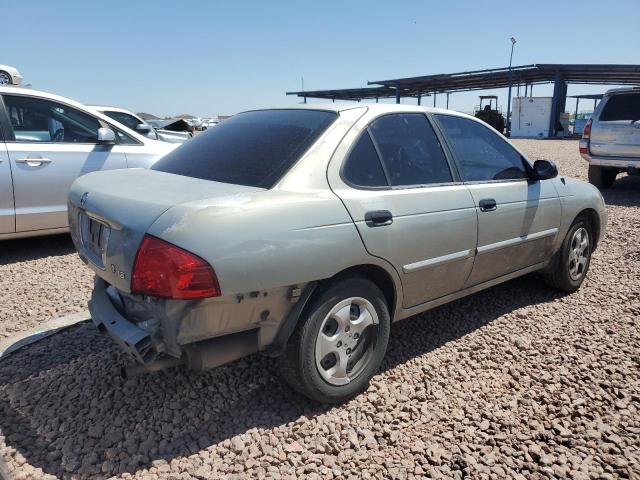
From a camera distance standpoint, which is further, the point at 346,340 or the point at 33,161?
the point at 33,161

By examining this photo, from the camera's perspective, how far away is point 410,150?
3062mm

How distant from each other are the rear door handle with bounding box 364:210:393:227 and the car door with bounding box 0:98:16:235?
4.09 meters

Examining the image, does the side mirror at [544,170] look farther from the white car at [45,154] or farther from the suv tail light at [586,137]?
the suv tail light at [586,137]

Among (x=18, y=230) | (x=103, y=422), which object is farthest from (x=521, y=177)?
(x=18, y=230)

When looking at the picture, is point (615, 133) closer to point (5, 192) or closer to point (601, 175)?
point (601, 175)

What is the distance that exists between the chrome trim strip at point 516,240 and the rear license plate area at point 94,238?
2.29 meters

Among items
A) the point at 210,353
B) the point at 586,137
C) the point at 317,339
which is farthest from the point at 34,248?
the point at 586,137

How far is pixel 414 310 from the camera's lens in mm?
3029

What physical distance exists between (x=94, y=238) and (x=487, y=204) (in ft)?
7.91

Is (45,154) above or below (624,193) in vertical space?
above

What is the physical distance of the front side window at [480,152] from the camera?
3.36 metres

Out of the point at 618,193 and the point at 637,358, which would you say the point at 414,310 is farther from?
the point at 618,193

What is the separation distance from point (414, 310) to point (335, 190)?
0.99 m

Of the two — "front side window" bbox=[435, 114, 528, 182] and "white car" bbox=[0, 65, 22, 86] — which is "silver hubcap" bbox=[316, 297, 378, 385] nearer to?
"front side window" bbox=[435, 114, 528, 182]
